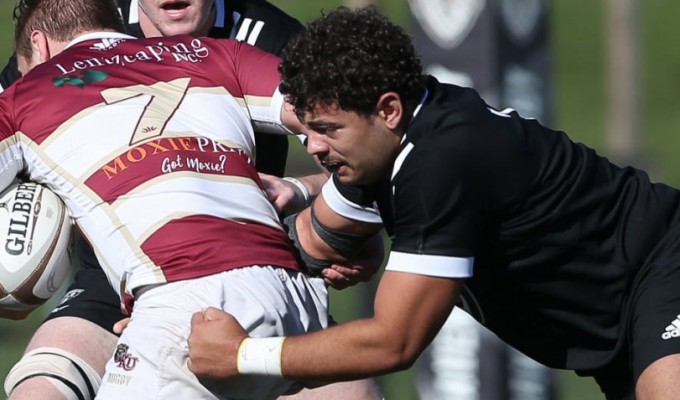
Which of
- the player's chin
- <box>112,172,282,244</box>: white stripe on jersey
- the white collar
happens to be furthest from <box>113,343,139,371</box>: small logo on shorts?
the player's chin

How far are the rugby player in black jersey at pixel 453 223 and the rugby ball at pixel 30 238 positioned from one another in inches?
28.9

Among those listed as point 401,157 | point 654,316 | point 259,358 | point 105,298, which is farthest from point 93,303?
point 654,316

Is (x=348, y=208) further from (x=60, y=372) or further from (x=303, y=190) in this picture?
(x=60, y=372)

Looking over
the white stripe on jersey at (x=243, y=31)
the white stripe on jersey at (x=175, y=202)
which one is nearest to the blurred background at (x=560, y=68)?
the white stripe on jersey at (x=243, y=31)

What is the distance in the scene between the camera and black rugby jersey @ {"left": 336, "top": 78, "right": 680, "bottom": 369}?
4.00 metres

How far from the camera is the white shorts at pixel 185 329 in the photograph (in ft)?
13.7

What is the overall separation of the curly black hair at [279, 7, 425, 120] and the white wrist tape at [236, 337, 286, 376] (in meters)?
0.64

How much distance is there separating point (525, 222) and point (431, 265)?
0.36m

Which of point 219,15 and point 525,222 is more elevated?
point 525,222

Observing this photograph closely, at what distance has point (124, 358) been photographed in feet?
13.9

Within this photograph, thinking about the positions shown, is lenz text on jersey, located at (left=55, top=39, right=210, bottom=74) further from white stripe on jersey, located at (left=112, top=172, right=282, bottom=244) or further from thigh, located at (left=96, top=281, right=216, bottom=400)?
thigh, located at (left=96, top=281, right=216, bottom=400)

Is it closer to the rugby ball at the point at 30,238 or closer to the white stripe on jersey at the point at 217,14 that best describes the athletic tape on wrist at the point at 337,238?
the rugby ball at the point at 30,238

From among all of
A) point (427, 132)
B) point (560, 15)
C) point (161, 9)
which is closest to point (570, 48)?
point (560, 15)

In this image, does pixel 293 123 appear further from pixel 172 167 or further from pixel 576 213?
pixel 576 213
